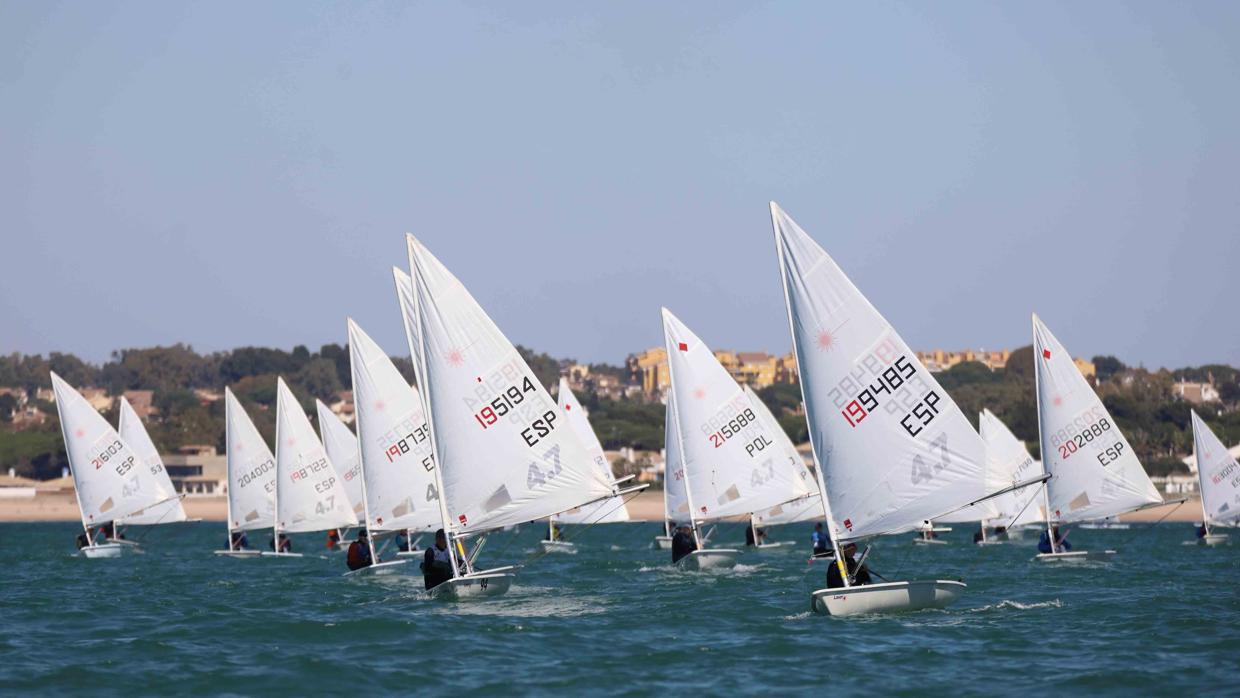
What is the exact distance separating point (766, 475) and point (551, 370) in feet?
514

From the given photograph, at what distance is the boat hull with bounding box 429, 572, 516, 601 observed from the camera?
25.9m

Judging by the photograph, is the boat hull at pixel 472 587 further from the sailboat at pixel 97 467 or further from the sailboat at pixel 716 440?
the sailboat at pixel 97 467

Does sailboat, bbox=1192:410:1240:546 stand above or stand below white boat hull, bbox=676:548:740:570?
above

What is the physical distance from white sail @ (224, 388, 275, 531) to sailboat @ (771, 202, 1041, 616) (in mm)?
27194

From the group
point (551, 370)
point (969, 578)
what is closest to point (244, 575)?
point (969, 578)

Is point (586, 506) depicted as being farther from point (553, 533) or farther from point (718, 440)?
point (718, 440)

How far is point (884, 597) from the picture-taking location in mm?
22609

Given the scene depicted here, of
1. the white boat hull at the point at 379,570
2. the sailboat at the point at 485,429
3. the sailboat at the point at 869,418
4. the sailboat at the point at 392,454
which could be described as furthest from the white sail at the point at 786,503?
the sailboat at the point at 869,418

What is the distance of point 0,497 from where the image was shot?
357 feet

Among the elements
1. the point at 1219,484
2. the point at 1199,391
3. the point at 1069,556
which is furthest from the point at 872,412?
the point at 1199,391

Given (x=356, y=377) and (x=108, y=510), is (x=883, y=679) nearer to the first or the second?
(x=356, y=377)

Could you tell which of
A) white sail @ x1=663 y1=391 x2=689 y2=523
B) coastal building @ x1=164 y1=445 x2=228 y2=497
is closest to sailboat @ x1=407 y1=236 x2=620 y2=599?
white sail @ x1=663 y1=391 x2=689 y2=523

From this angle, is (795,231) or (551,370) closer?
(795,231)

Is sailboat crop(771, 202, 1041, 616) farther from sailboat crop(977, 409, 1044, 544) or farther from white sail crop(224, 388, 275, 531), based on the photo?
sailboat crop(977, 409, 1044, 544)
